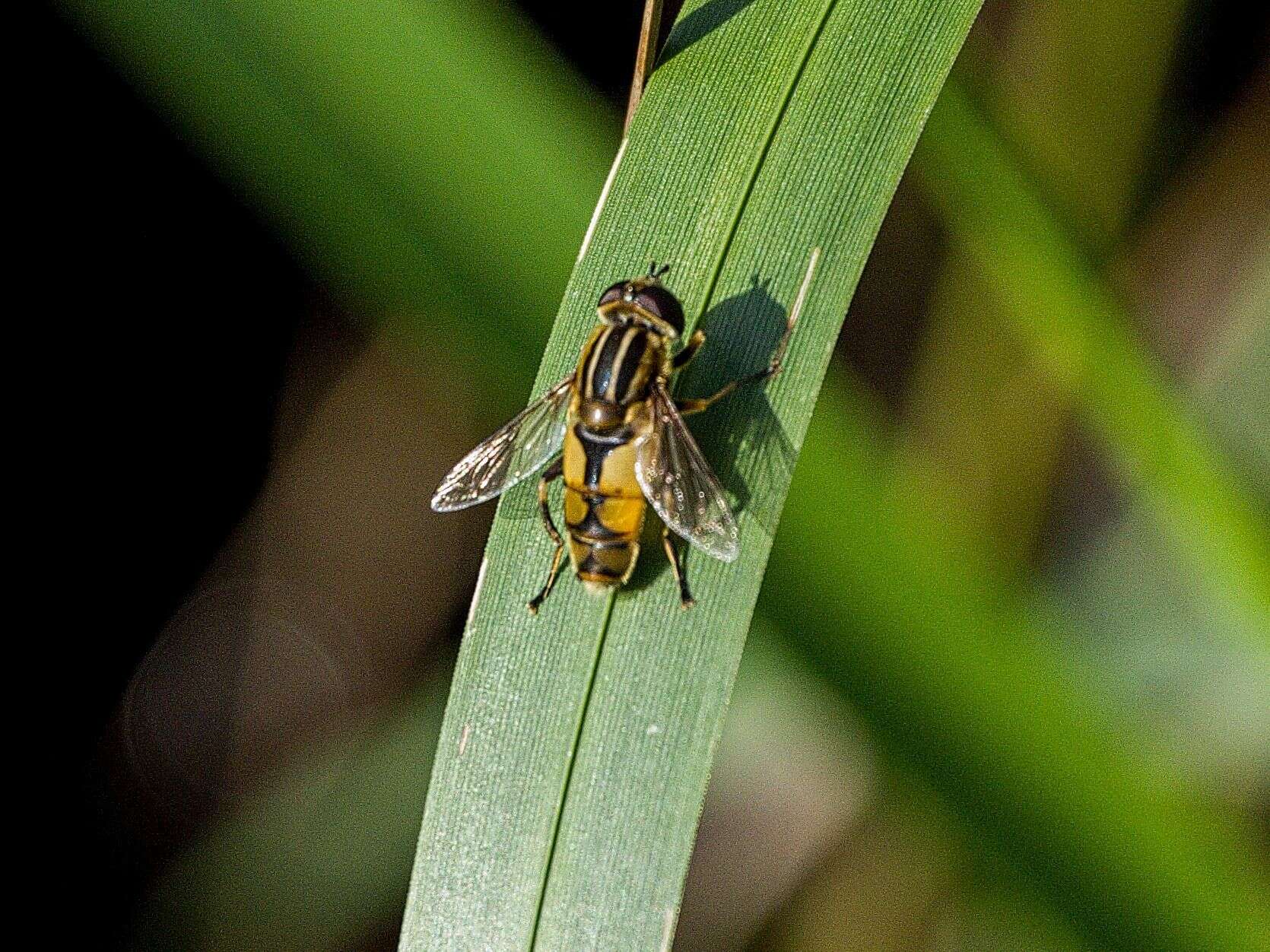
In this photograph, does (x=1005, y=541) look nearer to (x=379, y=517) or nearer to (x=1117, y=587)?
(x=1117, y=587)

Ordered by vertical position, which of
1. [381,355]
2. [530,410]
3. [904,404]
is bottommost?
[904,404]

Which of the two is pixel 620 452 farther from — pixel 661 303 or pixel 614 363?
pixel 661 303

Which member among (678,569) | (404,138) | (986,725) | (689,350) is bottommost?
(986,725)

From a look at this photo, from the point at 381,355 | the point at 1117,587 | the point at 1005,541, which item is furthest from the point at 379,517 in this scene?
the point at 1117,587

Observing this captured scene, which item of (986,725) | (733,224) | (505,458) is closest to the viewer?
(986,725)

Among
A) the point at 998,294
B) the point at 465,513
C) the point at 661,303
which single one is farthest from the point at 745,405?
the point at 465,513

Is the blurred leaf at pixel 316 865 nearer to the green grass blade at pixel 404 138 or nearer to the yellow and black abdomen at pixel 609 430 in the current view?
the yellow and black abdomen at pixel 609 430
